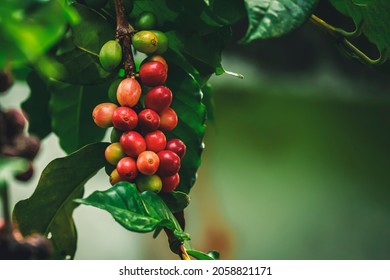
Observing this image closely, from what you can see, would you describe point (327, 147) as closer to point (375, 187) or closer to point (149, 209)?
point (375, 187)

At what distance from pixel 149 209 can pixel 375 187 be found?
2.52m

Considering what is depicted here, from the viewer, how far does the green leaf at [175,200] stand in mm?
677

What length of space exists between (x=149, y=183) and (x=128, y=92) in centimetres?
9

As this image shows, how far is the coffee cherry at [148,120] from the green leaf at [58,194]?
0.24 feet

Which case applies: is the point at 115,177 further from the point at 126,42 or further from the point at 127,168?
the point at 126,42

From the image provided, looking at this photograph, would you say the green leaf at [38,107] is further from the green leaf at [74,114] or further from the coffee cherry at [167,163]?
the coffee cherry at [167,163]

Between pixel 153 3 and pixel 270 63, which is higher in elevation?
pixel 153 3

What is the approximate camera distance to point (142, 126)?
2.16 ft

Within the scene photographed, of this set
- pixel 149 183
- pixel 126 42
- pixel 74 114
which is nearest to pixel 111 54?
pixel 126 42

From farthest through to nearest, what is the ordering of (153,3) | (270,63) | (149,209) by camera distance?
(270,63) → (153,3) → (149,209)

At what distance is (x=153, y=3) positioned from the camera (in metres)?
0.73

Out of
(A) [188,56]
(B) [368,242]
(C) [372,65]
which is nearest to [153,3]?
(A) [188,56]

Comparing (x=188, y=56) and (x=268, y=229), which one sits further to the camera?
(x=268, y=229)

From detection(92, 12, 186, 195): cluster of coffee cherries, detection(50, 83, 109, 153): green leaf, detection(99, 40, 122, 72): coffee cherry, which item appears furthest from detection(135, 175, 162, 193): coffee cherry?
detection(50, 83, 109, 153): green leaf
